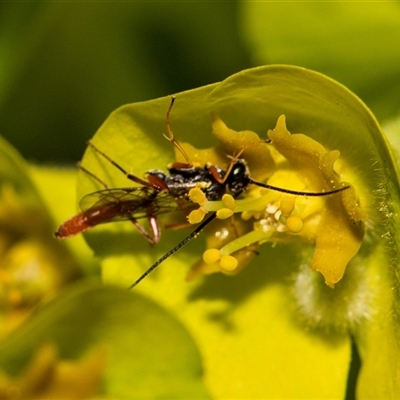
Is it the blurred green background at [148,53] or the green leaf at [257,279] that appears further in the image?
the blurred green background at [148,53]

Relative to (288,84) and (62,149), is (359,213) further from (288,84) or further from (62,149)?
(62,149)

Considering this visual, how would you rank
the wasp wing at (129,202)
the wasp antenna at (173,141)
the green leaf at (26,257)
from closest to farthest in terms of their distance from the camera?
the wasp antenna at (173,141), the wasp wing at (129,202), the green leaf at (26,257)

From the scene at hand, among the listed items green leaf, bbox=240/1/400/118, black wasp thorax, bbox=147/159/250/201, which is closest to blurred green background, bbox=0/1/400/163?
green leaf, bbox=240/1/400/118

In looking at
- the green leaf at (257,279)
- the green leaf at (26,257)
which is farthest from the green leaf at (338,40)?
the green leaf at (26,257)

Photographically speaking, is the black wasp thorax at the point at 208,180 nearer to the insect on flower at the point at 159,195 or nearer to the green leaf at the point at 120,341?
the insect on flower at the point at 159,195

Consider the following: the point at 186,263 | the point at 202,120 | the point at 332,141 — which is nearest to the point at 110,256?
the point at 186,263

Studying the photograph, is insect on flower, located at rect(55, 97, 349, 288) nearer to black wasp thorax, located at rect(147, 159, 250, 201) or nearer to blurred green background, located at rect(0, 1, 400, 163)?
black wasp thorax, located at rect(147, 159, 250, 201)
